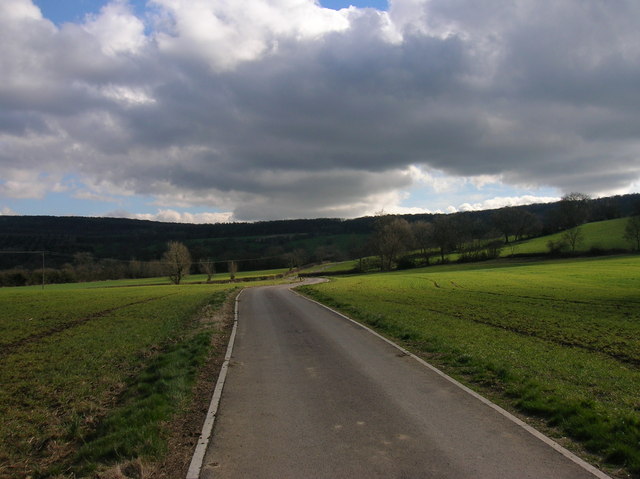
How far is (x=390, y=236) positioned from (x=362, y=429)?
89556mm

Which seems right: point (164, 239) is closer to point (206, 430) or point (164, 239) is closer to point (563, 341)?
point (563, 341)

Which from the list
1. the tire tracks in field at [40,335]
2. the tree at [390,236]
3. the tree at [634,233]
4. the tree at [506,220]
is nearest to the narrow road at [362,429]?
the tire tracks in field at [40,335]

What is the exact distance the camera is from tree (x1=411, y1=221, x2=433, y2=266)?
342 ft

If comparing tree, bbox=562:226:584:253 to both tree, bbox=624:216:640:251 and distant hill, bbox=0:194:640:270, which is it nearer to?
tree, bbox=624:216:640:251

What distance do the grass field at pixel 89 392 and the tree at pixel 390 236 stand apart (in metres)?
77.5

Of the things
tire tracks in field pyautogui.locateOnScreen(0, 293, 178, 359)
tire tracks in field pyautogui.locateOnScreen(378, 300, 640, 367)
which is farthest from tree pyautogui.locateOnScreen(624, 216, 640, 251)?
tire tracks in field pyautogui.locateOnScreen(0, 293, 178, 359)

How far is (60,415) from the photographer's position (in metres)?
8.66

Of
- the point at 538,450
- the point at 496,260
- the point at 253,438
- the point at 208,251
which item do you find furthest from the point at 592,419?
the point at 208,251

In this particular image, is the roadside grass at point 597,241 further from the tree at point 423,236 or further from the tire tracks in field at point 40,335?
the tire tracks in field at point 40,335

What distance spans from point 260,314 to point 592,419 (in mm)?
20605

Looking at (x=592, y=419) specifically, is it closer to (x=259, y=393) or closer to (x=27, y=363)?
(x=259, y=393)

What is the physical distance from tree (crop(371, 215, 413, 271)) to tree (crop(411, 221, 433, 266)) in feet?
20.0

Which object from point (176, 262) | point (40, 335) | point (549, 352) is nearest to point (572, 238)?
point (176, 262)

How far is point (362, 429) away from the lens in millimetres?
7039
